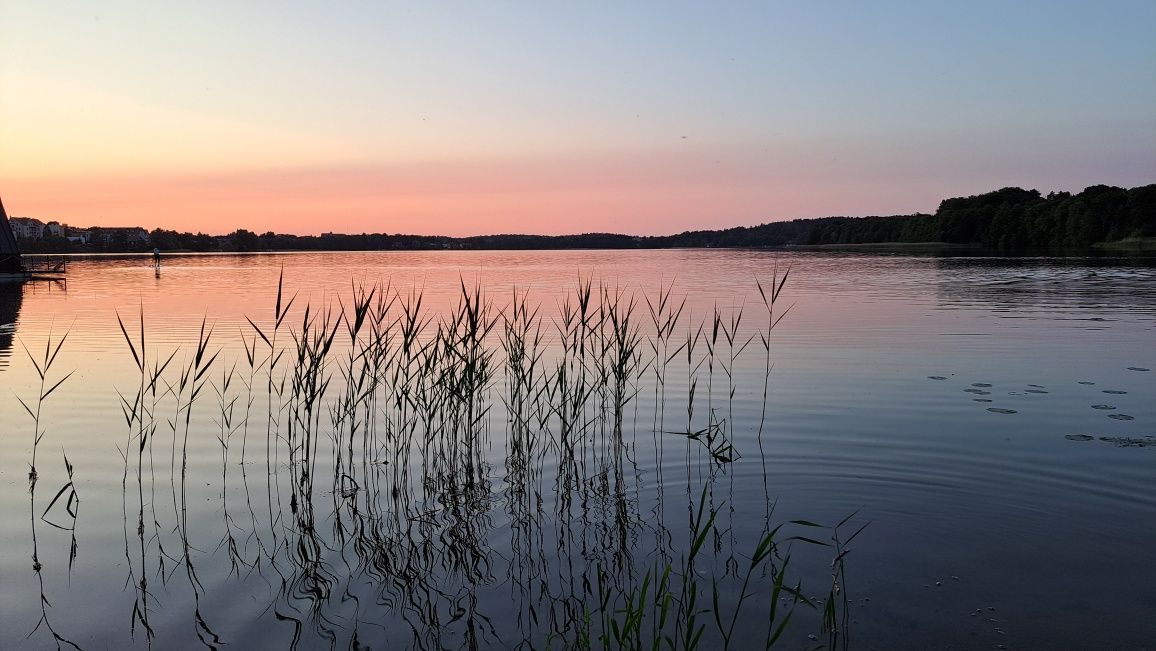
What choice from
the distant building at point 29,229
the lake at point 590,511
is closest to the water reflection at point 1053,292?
the lake at point 590,511

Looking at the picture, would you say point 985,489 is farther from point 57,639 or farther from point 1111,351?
point 1111,351

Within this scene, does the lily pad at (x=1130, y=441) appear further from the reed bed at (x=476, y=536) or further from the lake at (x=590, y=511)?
the reed bed at (x=476, y=536)

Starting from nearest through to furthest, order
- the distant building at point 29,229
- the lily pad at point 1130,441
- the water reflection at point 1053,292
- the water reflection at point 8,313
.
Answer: the lily pad at point 1130,441
the water reflection at point 8,313
the water reflection at point 1053,292
the distant building at point 29,229

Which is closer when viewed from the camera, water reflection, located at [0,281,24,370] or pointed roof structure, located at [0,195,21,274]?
water reflection, located at [0,281,24,370]

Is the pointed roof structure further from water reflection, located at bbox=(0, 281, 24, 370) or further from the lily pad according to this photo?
the lily pad

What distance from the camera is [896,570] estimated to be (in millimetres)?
5992

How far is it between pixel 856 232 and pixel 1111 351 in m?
179

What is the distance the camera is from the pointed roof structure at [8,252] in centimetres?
4278

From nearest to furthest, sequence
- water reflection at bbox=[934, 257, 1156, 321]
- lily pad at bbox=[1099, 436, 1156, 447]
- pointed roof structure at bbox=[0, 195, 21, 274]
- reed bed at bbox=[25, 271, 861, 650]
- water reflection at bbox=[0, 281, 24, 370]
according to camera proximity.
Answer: reed bed at bbox=[25, 271, 861, 650]
lily pad at bbox=[1099, 436, 1156, 447]
water reflection at bbox=[0, 281, 24, 370]
water reflection at bbox=[934, 257, 1156, 321]
pointed roof structure at bbox=[0, 195, 21, 274]

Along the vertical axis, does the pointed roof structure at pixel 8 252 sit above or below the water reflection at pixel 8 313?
above

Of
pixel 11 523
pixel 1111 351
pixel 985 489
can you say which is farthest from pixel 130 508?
pixel 1111 351

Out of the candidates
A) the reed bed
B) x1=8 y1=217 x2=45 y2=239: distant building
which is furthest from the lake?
x1=8 y1=217 x2=45 y2=239: distant building

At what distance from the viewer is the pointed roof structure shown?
42.8 metres

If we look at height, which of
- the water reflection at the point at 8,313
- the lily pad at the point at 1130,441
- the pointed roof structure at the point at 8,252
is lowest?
the water reflection at the point at 8,313
